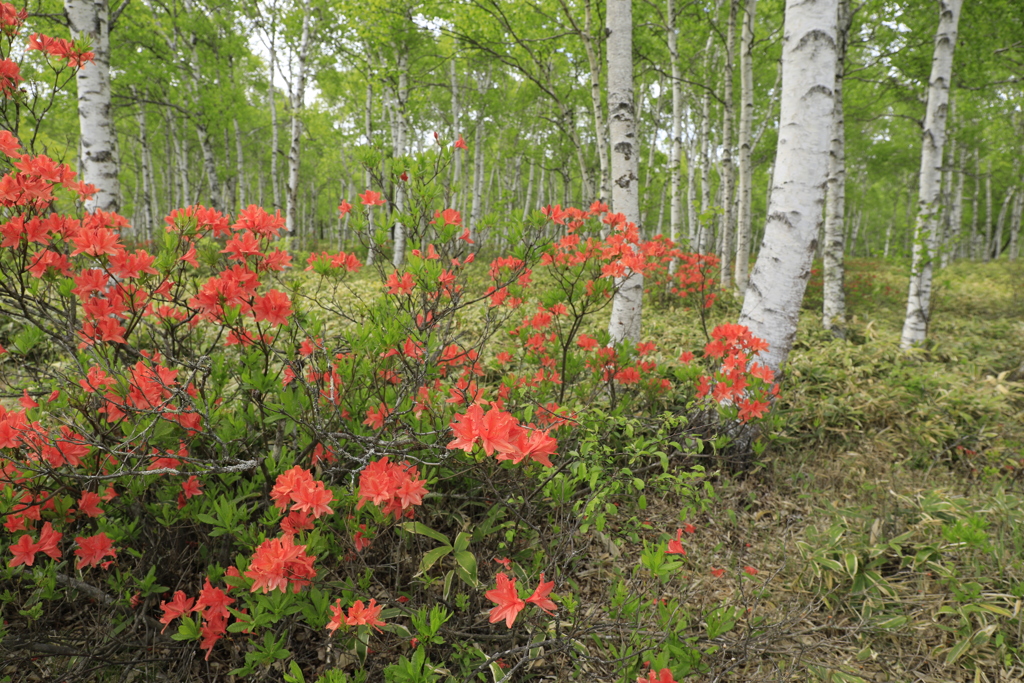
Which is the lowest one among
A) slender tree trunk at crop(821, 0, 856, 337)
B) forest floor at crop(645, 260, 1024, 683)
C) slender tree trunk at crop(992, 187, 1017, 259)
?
forest floor at crop(645, 260, 1024, 683)

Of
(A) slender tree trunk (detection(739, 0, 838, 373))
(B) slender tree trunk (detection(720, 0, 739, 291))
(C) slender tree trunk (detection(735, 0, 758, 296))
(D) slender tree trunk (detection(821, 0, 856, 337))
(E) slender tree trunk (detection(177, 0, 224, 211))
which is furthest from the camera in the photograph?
(E) slender tree trunk (detection(177, 0, 224, 211))

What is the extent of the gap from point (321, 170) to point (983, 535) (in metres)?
24.7

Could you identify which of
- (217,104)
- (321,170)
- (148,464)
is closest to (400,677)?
(148,464)

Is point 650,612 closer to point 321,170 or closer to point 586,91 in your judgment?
point 586,91

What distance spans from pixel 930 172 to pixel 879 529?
17.5 feet

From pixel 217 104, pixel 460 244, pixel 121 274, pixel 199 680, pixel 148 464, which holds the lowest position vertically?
pixel 199 680

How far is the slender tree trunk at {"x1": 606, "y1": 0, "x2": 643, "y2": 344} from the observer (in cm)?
A: 404

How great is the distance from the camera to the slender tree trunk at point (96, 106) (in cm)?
395

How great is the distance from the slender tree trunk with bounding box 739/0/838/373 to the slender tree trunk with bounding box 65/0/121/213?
560 cm

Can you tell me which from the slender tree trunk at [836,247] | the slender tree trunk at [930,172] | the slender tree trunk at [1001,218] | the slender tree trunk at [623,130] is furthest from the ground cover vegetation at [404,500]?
the slender tree trunk at [1001,218]

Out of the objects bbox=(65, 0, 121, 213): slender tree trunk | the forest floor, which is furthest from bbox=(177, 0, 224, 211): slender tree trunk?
the forest floor

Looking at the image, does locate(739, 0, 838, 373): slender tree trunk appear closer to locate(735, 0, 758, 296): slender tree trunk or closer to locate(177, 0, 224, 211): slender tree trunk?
locate(735, 0, 758, 296): slender tree trunk

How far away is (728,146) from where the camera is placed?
8000 millimetres

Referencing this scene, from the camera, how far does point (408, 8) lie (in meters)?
8.04
